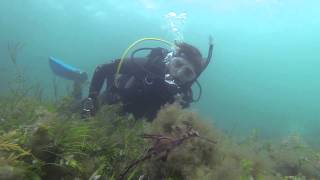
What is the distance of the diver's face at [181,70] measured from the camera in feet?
20.4

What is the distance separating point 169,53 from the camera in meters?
6.89

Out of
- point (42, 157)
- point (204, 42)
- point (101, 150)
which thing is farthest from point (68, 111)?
point (204, 42)

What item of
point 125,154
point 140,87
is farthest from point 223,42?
point 125,154

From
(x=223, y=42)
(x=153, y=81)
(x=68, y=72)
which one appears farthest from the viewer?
(x=223, y=42)

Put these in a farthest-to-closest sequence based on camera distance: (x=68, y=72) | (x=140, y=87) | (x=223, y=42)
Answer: (x=223, y=42) → (x=68, y=72) → (x=140, y=87)

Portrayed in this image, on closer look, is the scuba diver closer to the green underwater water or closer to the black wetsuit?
the black wetsuit

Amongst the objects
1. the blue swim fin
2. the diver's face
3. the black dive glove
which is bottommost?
the black dive glove

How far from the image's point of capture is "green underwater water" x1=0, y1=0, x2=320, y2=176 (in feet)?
105

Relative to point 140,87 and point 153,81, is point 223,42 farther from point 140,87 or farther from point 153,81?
point 153,81

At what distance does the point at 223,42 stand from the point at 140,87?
126ft

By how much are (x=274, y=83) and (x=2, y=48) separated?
138 feet

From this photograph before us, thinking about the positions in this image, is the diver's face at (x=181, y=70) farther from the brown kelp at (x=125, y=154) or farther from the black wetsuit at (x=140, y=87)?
the brown kelp at (x=125, y=154)

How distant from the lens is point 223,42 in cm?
4362

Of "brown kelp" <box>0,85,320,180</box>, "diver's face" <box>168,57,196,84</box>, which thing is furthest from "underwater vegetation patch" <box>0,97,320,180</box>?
"diver's face" <box>168,57,196,84</box>
